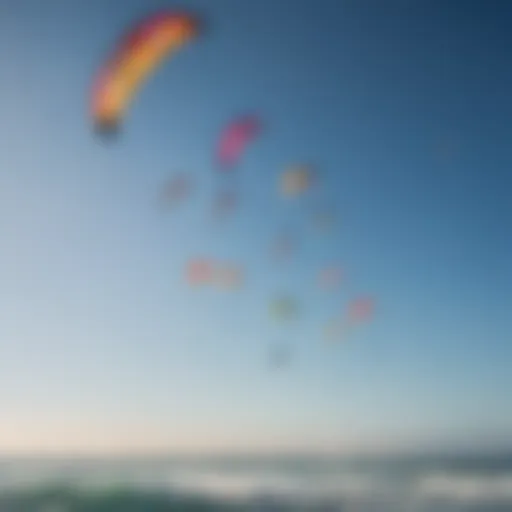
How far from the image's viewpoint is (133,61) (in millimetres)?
2049

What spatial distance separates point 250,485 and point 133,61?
96 cm

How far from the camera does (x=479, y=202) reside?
2131 millimetres

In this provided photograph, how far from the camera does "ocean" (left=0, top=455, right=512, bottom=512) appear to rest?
2004mm

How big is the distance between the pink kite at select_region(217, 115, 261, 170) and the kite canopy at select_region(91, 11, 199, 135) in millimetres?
219

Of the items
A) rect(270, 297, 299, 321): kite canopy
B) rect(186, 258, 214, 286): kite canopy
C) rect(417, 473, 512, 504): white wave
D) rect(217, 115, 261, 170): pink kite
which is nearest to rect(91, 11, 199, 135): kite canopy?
rect(217, 115, 261, 170): pink kite

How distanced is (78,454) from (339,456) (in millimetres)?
570

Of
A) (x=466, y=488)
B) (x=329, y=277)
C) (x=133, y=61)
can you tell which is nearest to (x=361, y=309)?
(x=329, y=277)

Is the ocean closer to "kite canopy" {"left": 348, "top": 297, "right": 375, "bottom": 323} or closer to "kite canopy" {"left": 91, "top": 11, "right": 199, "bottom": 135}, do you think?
"kite canopy" {"left": 348, "top": 297, "right": 375, "bottom": 323}

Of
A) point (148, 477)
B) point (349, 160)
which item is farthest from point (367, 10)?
point (148, 477)

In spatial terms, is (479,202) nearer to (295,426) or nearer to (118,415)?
(295,426)

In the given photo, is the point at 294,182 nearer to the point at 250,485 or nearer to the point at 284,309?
the point at 284,309

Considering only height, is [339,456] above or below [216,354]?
below

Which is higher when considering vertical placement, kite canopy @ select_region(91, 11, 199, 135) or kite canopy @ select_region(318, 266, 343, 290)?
kite canopy @ select_region(91, 11, 199, 135)

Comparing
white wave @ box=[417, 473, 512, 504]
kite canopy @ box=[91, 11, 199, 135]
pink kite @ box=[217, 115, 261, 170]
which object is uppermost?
kite canopy @ box=[91, 11, 199, 135]
